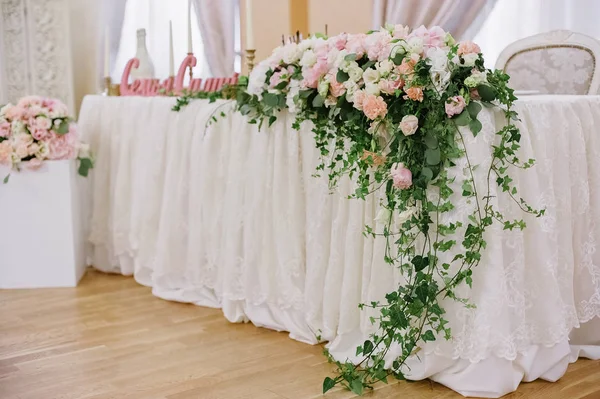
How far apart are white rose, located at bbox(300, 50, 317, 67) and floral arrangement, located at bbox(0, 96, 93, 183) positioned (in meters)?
1.46

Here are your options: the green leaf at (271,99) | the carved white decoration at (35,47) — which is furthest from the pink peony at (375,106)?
the carved white decoration at (35,47)

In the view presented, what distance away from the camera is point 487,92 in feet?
7.25

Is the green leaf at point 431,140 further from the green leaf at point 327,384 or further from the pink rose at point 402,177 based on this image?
the green leaf at point 327,384

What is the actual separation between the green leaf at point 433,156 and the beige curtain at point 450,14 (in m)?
1.61

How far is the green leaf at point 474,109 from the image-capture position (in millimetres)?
2199

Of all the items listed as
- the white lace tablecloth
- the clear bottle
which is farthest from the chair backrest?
the clear bottle

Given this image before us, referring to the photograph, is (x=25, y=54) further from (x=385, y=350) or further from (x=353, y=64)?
(x=385, y=350)

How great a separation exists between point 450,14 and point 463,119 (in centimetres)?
159

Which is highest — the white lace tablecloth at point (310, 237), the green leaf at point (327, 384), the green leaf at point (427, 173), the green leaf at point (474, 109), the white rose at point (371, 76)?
the white rose at point (371, 76)

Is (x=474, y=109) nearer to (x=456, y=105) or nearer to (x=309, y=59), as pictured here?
(x=456, y=105)

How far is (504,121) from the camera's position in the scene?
229cm

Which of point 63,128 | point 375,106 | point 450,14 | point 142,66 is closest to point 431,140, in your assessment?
point 375,106

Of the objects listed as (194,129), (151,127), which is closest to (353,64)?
(194,129)

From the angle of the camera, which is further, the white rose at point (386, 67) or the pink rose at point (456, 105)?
the white rose at point (386, 67)
